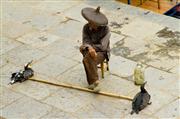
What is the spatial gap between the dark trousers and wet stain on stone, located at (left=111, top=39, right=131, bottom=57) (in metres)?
1.25

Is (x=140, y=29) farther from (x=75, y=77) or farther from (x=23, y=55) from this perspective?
(x=23, y=55)

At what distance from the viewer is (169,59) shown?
912cm

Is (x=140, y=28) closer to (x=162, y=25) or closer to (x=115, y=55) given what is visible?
(x=162, y=25)

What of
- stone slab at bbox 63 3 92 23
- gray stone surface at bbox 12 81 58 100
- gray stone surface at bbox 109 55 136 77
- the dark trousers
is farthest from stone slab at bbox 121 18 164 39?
gray stone surface at bbox 12 81 58 100

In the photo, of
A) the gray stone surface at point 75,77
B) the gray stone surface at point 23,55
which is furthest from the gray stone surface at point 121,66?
the gray stone surface at point 23,55

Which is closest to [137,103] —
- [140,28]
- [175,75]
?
[175,75]

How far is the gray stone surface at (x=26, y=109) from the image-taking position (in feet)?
25.8

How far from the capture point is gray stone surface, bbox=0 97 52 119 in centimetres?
786

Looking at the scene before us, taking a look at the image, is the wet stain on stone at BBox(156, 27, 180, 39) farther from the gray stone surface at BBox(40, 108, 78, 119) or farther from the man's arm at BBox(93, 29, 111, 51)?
the gray stone surface at BBox(40, 108, 78, 119)

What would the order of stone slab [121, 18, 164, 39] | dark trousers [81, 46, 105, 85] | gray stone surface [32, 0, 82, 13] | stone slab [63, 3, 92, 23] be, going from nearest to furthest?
dark trousers [81, 46, 105, 85]
stone slab [121, 18, 164, 39]
stone slab [63, 3, 92, 23]
gray stone surface [32, 0, 82, 13]

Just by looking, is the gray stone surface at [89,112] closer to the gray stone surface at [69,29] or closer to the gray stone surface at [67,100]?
the gray stone surface at [67,100]

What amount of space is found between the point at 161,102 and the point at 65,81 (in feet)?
5.94

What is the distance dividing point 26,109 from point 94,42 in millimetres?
1631

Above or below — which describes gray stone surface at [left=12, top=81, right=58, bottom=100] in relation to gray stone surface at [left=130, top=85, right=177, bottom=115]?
above
